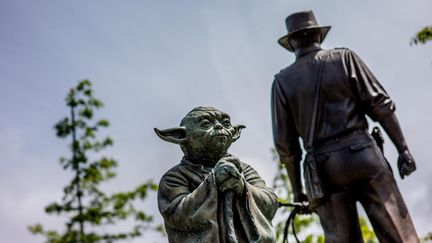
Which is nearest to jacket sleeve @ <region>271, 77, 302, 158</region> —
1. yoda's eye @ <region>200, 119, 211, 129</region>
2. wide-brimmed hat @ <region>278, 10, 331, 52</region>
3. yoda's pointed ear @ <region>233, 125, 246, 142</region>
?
wide-brimmed hat @ <region>278, 10, 331, 52</region>

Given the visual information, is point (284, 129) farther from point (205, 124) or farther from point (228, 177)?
point (228, 177)

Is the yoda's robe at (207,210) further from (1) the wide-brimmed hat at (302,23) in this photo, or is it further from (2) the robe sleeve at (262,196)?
(1) the wide-brimmed hat at (302,23)

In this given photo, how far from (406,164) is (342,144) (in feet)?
2.18

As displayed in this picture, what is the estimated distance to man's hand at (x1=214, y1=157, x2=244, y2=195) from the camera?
3.79m

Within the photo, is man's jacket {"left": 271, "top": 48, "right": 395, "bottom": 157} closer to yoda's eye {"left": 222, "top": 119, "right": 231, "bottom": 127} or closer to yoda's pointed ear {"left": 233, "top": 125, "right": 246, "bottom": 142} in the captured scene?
yoda's pointed ear {"left": 233, "top": 125, "right": 246, "bottom": 142}

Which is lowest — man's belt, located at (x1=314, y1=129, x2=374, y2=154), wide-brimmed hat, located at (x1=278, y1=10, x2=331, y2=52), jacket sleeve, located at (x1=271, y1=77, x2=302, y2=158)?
man's belt, located at (x1=314, y1=129, x2=374, y2=154)

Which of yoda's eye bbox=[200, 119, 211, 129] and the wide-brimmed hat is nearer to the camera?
yoda's eye bbox=[200, 119, 211, 129]

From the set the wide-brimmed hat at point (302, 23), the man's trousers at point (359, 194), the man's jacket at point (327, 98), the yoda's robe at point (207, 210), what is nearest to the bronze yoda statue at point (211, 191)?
the yoda's robe at point (207, 210)

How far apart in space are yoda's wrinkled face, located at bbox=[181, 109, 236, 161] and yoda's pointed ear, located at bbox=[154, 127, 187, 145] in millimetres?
37

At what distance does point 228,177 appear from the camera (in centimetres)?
380

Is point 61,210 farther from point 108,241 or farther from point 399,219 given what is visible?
point 399,219

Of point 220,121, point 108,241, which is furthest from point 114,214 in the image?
point 220,121

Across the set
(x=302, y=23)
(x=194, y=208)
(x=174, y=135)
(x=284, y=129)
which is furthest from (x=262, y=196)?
(x=302, y=23)

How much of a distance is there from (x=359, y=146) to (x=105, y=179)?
11553 mm
